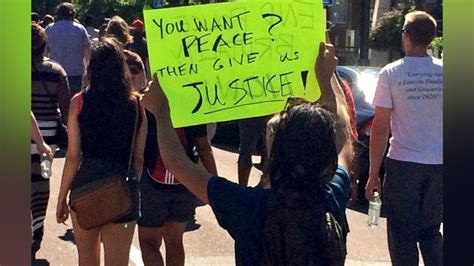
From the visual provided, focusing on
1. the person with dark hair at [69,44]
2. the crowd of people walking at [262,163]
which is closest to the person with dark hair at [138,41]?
the person with dark hair at [69,44]

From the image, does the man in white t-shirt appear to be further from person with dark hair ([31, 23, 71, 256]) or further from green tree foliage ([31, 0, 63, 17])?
green tree foliage ([31, 0, 63, 17])

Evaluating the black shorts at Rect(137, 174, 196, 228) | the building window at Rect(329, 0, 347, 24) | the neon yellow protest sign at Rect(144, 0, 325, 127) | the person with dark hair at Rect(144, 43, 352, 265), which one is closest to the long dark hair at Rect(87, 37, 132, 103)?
the black shorts at Rect(137, 174, 196, 228)

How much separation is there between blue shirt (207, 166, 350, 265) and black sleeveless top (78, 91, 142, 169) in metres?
2.10

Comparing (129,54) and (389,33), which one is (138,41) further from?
(389,33)

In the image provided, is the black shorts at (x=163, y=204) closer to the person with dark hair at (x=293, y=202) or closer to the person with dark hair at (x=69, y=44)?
the person with dark hair at (x=293, y=202)

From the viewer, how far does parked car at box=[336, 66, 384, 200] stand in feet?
32.0

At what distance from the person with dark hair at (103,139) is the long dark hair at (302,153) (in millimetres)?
2196

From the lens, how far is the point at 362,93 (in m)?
10.5

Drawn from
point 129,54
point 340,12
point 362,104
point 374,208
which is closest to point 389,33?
point 340,12

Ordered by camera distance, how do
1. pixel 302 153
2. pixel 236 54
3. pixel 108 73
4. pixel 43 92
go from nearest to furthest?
pixel 302 153
pixel 236 54
pixel 108 73
pixel 43 92

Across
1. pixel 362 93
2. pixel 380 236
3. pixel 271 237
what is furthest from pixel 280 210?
pixel 362 93

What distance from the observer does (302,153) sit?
2.93m

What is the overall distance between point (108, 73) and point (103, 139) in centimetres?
33

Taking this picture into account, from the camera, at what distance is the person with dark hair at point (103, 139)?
5043 millimetres
